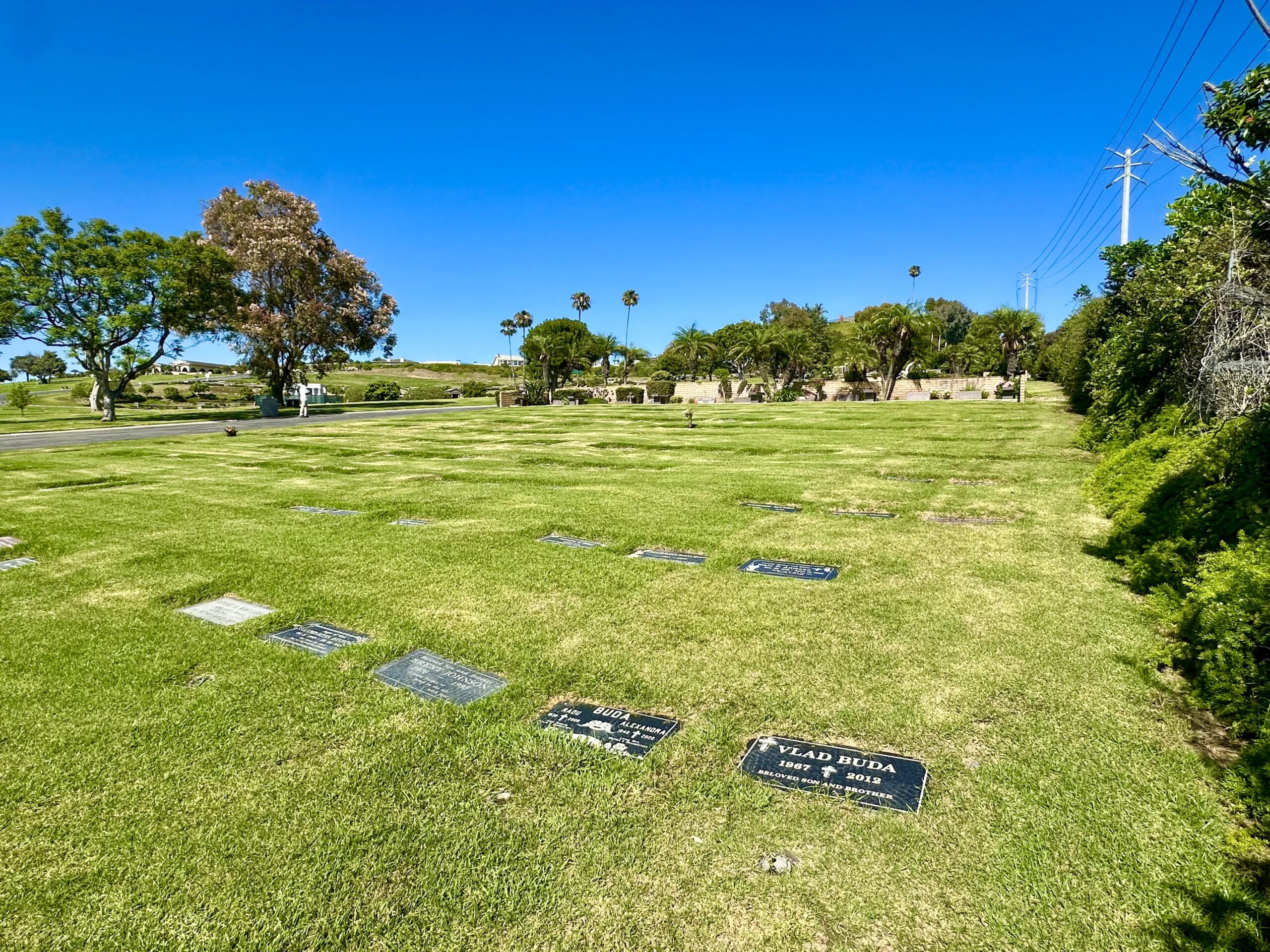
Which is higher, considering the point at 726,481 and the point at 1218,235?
the point at 1218,235

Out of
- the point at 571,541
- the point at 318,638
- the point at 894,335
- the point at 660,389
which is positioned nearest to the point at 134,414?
the point at 660,389

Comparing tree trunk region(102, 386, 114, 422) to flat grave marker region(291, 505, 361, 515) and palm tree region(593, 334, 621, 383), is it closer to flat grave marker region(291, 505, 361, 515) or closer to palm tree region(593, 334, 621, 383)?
flat grave marker region(291, 505, 361, 515)

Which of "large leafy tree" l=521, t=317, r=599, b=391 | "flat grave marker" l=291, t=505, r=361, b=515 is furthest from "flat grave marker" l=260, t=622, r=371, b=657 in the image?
A: "large leafy tree" l=521, t=317, r=599, b=391

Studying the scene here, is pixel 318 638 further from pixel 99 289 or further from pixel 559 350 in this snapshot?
pixel 559 350

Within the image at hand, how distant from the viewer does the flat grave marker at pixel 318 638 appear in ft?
14.0

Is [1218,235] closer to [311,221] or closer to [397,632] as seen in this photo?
[397,632]

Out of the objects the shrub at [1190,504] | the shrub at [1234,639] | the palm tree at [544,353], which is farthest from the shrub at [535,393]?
the shrub at [1234,639]

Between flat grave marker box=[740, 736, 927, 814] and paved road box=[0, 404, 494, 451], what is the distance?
23.3 m

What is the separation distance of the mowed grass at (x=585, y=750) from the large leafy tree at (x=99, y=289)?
2764cm

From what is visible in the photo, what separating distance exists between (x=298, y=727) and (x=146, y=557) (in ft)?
14.8

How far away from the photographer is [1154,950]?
1.99m

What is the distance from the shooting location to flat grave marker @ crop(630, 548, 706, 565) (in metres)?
6.25

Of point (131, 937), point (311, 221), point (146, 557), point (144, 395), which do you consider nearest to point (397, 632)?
point (131, 937)

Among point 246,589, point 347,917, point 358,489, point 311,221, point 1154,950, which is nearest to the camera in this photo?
point 1154,950
